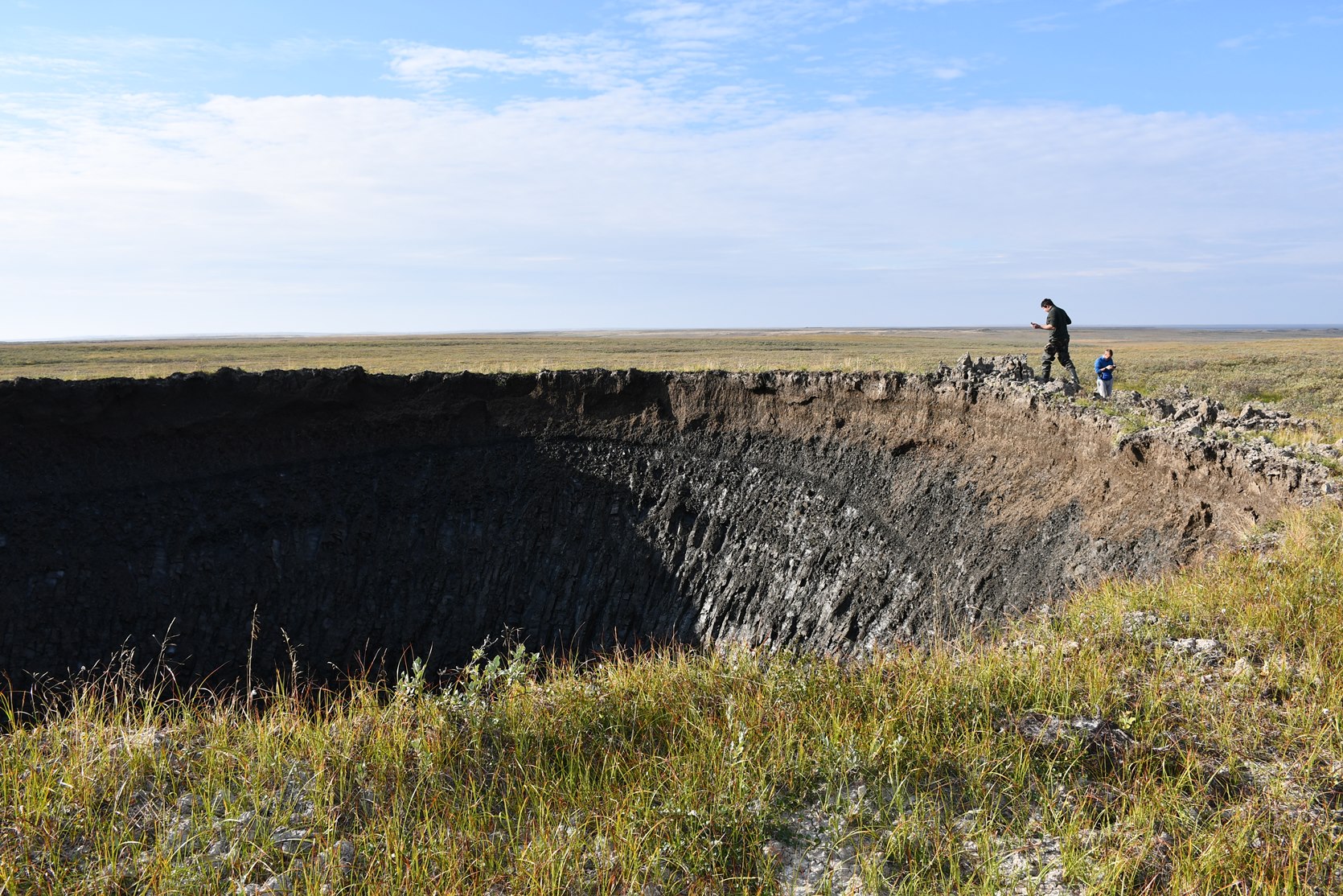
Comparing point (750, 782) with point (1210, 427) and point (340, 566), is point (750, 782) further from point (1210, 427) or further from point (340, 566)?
point (340, 566)

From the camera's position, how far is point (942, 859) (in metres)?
3.65

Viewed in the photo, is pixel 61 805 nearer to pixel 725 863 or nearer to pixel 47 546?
pixel 725 863

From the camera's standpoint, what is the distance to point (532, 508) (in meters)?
19.2

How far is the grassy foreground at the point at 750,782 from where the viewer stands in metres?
3.60

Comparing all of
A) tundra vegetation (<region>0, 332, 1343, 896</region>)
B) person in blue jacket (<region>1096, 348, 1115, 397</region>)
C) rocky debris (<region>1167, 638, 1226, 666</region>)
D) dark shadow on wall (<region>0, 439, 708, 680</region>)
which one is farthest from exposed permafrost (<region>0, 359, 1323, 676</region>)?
tundra vegetation (<region>0, 332, 1343, 896</region>)

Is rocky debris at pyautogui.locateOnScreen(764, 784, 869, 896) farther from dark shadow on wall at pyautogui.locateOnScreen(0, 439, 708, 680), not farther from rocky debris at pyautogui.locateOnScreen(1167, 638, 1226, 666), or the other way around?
dark shadow on wall at pyautogui.locateOnScreen(0, 439, 708, 680)

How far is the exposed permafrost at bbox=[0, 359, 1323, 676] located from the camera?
536 inches

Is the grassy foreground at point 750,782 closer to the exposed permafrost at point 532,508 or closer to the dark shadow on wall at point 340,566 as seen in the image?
the exposed permafrost at point 532,508

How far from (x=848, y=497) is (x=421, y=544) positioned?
9.84m

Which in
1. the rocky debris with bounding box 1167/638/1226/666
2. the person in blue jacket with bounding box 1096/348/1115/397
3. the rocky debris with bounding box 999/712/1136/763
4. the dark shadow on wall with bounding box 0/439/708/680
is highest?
the person in blue jacket with bounding box 1096/348/1115/397

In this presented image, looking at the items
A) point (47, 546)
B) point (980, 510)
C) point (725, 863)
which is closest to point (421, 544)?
point (47, 546)

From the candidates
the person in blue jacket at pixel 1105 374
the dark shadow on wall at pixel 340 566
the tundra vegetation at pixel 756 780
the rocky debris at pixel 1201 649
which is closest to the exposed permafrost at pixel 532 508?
the dark shadow on wall at pixel 340 566

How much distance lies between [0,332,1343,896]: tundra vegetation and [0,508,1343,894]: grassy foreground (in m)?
0.02

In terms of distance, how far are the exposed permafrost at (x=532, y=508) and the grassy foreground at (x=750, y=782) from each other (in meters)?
6.89
